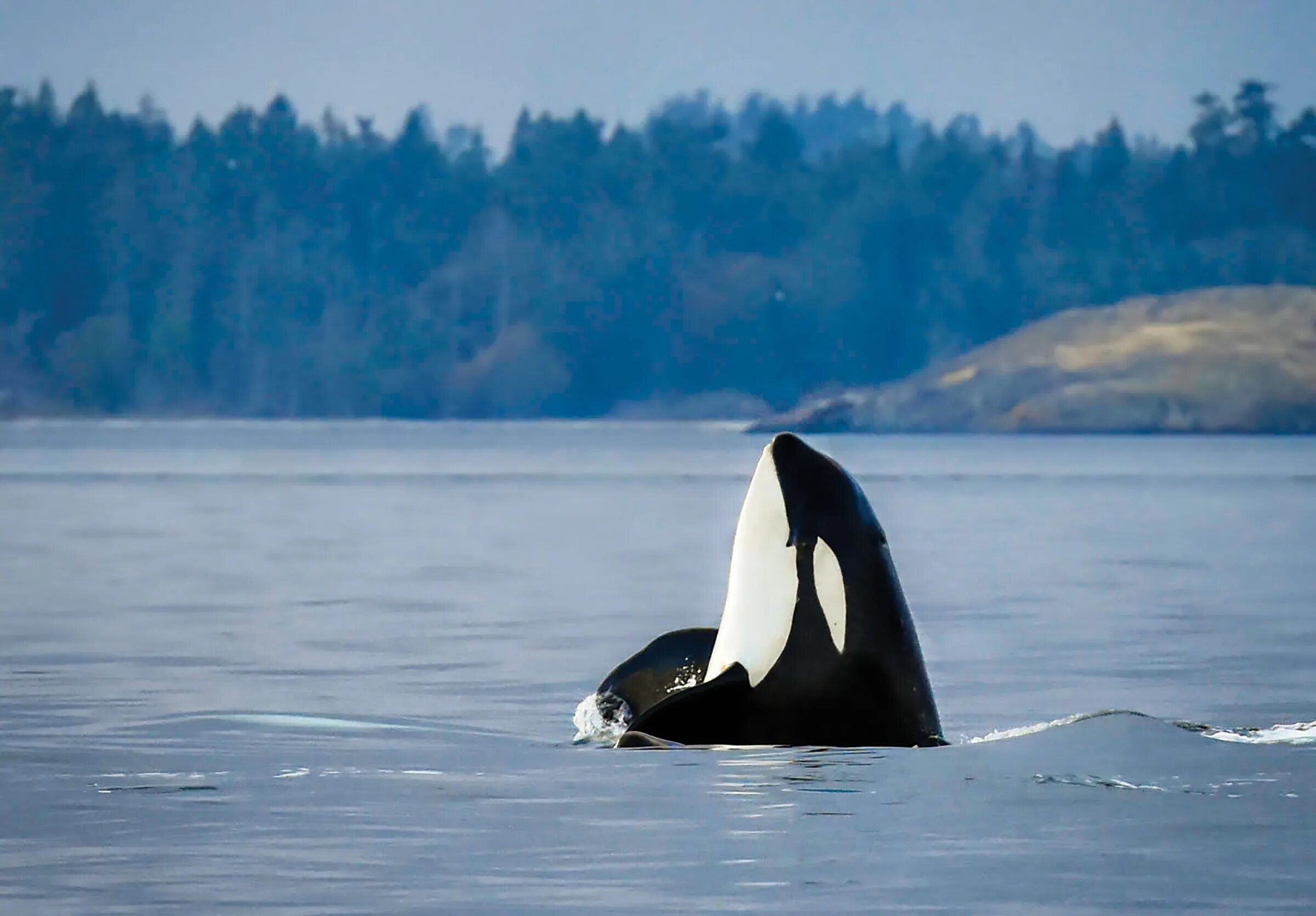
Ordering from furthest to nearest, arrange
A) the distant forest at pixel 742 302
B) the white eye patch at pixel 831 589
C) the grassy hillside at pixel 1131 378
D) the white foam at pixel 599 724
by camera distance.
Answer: the distant forest at pixel 742 302, the grassy hillside at pixel 1131 378, the white foam at pixel 599 724, the white eye patch at pixel 831 589

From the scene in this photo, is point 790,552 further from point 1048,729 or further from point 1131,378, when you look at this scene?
point 1131,378

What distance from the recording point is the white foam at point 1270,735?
11523mm

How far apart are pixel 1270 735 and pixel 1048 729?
1216 mm

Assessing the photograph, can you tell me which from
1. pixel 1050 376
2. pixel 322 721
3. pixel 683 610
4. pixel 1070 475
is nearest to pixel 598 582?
pixel 683 610

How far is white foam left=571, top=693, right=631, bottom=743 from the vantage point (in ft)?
38.3

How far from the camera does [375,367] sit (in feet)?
631

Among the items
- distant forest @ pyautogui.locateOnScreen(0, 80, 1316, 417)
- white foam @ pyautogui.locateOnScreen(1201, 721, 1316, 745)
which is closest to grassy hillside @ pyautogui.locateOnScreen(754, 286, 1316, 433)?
distant forest @ pyautogui.locateOnScreen(0, 80, 1316, 417)

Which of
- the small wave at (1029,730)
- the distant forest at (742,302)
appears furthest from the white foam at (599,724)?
the distant forest at (742,302)

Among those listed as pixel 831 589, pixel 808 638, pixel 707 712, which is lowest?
pixel 707 712

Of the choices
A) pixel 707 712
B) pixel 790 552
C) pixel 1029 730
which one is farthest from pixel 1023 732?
pixel 707 712

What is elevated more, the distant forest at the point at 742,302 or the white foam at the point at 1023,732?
the distant forest at the point at 742,302

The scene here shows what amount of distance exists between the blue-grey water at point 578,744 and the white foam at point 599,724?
12 cm

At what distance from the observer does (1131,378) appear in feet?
437

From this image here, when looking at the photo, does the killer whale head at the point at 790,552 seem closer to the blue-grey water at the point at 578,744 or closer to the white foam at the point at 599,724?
the blue-grey water at the point at 578,744
